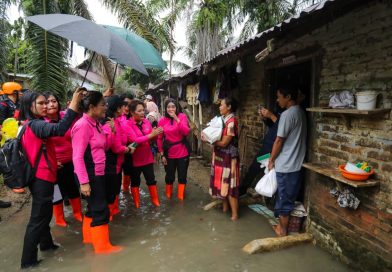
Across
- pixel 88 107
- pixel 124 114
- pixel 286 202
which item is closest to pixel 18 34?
pixel 124 114

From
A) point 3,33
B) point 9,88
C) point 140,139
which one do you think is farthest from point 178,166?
point 3,33

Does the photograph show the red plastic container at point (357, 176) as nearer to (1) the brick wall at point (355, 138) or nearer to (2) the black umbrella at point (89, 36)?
(1) the brick wall at point (355, 138)

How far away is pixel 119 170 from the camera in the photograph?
433 cm

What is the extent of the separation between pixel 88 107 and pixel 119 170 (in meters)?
1.35

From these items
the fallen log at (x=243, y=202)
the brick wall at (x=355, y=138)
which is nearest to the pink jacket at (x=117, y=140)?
the fallen log at (x=243, y=202)

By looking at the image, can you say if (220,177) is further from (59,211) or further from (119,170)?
(59,211)

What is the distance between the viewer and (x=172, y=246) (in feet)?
12.2

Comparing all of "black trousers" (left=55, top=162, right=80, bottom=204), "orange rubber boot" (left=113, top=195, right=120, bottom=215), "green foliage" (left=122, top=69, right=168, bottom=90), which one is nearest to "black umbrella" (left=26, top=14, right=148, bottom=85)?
"black trousers" (left=55, top=162, right=80, bottom=204)

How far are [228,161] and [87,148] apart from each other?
2.03 m

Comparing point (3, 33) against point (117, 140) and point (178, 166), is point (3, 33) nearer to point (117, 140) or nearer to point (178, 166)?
point (117, 140)

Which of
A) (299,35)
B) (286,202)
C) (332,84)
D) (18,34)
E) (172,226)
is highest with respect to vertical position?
(18,34)

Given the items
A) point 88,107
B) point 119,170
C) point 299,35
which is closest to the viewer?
point 88,107

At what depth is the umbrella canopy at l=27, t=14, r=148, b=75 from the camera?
298cm

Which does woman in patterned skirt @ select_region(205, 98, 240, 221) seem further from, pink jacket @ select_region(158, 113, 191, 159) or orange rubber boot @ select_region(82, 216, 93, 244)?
orange rubber boot @ select_region(82, 216, 93, 244)
